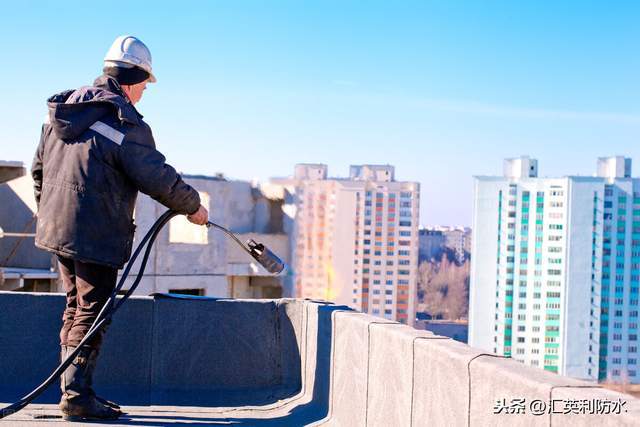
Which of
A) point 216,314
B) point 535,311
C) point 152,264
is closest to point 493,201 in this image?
point 535,311

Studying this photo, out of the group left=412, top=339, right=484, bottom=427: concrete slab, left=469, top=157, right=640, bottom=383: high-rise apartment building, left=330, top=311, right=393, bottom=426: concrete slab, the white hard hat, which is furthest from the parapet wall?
left=469, top=157, right=640, bottom=383: high-rise apartment building

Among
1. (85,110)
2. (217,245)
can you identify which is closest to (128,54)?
(85,110)

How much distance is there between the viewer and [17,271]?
15914mm

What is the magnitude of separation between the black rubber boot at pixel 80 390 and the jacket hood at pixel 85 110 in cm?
112

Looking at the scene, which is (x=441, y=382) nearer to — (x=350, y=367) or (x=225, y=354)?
(x=350, y=367)

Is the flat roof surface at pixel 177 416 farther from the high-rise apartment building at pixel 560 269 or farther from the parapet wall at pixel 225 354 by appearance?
the high-rise apartment building at pixel 560 269

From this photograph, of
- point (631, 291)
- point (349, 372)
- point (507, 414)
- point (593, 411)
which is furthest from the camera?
point (631, 291)

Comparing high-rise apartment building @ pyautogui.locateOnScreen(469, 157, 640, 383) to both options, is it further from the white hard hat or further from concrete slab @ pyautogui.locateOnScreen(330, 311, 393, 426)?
the white hard hat

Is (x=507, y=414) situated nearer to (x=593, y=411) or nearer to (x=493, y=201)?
(x=593, y=411)

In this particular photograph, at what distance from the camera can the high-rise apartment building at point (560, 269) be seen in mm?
109812

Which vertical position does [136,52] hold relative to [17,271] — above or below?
above

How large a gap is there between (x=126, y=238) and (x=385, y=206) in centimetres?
10816

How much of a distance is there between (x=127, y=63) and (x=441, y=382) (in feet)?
8.31

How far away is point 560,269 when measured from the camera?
11412 centimetres
